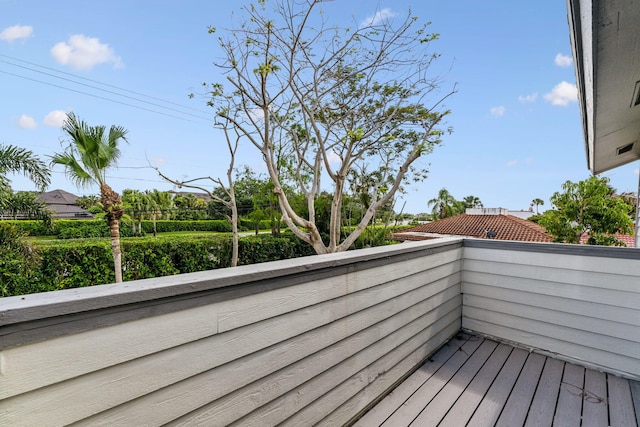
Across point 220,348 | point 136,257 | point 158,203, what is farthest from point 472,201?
point 220,348

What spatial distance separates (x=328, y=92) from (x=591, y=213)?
656 centimetres

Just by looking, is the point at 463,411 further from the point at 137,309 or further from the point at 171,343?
the point at 137,309

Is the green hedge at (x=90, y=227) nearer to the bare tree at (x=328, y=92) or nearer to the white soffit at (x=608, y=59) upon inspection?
the bare tree at (x=328, y=92)

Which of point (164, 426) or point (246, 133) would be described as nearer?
point (164, 426)

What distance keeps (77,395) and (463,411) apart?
1.74m

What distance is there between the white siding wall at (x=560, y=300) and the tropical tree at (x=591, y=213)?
6049mm

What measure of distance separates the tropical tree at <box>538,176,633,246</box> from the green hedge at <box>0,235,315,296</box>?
6.59 m

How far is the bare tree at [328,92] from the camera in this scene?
253 inches

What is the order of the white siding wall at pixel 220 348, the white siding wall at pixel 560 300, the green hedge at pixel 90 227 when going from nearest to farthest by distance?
1. the white siding wall at pixel 220 348
2. the white siding wall at pixel 560 300
3. the green hedge at pixel 90 227

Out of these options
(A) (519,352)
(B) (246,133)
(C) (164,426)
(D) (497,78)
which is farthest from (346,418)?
(D) (497,78)

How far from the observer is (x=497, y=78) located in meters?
8.12

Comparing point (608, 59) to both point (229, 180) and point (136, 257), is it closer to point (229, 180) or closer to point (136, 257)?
point (136, 257)

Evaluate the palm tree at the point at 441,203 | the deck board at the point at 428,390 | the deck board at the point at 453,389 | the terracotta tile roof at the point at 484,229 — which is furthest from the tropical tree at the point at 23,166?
the palm tree at the point at 441,203

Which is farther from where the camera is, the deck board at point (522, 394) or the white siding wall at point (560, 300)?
the white siding wall at point (560, 300)
